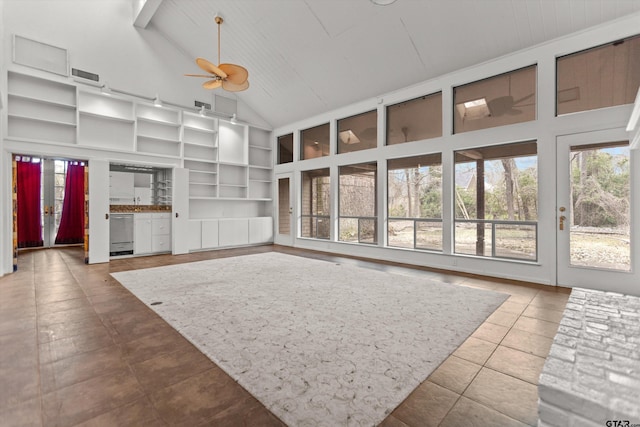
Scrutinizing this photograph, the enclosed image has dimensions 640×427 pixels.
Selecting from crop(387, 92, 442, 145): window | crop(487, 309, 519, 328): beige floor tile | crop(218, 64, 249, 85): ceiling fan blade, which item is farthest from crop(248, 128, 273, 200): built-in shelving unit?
crop(487, 309, 519, 328): beige floor tile

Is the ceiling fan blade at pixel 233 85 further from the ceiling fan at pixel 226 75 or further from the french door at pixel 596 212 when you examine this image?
the french door at pixel 596 212

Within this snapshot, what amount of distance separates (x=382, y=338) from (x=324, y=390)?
0.82 m

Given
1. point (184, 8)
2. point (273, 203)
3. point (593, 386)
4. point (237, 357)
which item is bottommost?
point (237, 357)

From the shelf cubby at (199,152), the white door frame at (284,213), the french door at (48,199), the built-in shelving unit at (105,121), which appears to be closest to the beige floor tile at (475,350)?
the white door frame at (284,213)

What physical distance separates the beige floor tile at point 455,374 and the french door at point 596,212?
3.16 m

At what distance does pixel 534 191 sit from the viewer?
441 centimetres

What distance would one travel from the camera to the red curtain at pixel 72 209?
27.5ft

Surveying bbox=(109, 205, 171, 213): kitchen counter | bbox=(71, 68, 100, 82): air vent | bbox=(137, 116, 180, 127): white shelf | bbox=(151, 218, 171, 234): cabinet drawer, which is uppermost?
bbox=(71, 68, 100, 82): air vent

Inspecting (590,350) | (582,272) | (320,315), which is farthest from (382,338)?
(582,272)

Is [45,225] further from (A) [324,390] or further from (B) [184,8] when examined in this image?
(A) [324,390]

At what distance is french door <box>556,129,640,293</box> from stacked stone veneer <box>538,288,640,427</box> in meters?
2.68

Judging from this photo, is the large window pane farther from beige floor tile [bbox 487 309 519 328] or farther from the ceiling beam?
the ceiling beam

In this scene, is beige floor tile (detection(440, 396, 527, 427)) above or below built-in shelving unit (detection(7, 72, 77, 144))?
below

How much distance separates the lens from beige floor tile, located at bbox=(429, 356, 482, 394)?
175cm
